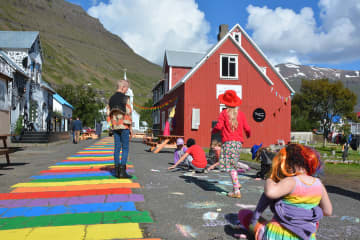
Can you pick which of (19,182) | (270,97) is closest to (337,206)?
(19,182)

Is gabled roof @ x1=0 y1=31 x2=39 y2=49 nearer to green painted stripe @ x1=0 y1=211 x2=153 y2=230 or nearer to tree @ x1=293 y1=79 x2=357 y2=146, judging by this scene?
green painted stripe @ x1=0 y1=211 x2=153 y2=230

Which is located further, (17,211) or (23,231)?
(17,211)

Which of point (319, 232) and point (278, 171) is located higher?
point (278, 171)

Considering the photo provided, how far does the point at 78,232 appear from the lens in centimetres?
311

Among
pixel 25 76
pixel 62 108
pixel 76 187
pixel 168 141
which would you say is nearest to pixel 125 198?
pixel 76 187

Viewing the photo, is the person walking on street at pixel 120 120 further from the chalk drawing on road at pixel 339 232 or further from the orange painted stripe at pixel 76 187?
the chalk drawing on road at pixel 339 232

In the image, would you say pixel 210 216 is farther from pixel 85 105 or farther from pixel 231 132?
pixel 85 105

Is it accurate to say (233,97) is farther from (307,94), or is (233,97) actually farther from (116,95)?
(307,94)

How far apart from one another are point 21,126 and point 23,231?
1912cm

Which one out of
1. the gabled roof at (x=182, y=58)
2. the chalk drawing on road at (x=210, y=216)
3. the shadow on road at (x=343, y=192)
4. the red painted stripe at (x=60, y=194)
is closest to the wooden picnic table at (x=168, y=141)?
the shadow on road at (x=343, y=192)

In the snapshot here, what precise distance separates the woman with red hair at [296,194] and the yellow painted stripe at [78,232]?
1362 mm

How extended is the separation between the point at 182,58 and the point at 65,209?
24239 mm

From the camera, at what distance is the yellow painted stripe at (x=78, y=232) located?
297cm

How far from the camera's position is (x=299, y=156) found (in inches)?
98.7
